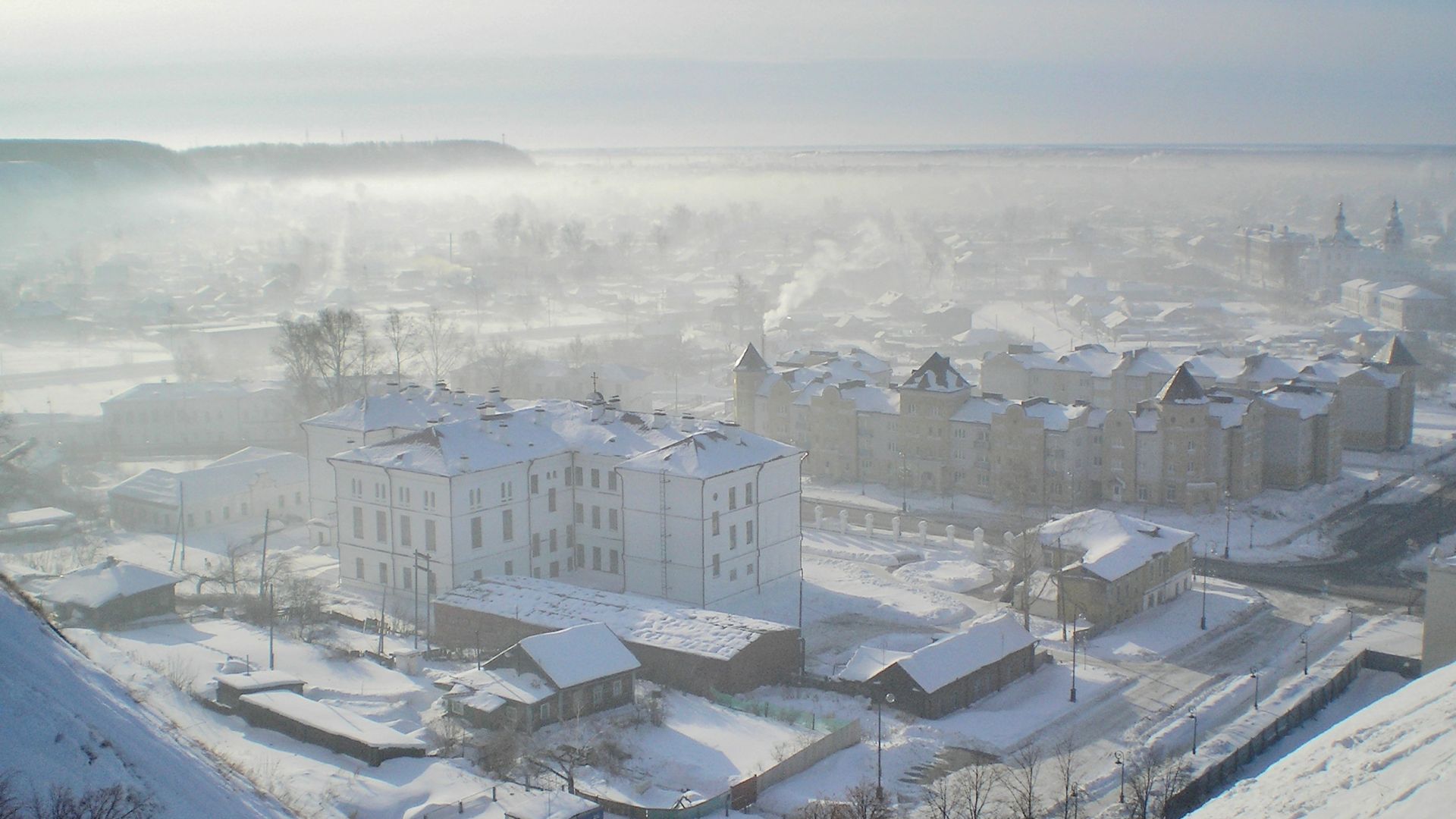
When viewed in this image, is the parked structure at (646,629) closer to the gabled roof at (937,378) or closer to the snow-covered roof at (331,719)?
the snow-covered roof at (331,719)

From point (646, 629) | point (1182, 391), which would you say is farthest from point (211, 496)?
point (1182, 391)

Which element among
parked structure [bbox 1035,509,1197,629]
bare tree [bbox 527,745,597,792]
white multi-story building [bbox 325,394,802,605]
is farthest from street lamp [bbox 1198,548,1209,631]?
bare tree [bbox 527,745,597,792]

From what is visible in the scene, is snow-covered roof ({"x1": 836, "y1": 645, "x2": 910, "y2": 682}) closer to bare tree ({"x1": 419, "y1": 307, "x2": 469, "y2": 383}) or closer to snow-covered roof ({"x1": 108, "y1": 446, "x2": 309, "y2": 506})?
snow-covered roof ({"x1": 108, "y1": 446, "x2": 309, "y2": 506})

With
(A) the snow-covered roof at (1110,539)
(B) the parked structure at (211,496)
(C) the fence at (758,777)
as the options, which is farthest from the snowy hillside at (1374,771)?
(B) the parked structure at (211,496)

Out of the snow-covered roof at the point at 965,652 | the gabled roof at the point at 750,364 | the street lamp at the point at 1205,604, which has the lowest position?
the street lamp at the point at 1205,604

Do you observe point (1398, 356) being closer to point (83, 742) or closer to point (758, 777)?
point (758, 777)

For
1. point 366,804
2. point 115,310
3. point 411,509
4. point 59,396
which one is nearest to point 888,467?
point 411,509

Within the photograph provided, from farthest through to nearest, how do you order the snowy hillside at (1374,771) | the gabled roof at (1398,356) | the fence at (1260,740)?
the gabled roof at (1398,356) → the fence at (1260,740) → the snowy hillside at (1374,771)

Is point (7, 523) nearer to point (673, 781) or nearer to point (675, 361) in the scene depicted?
point (673, 781)

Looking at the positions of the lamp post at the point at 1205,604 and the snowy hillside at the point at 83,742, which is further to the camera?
the lamp post at the point at 1205,604
